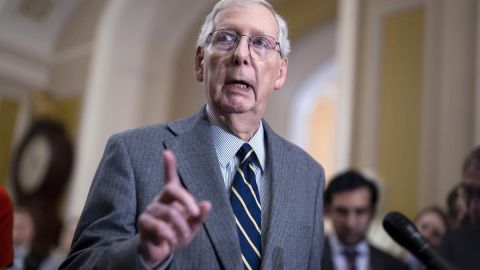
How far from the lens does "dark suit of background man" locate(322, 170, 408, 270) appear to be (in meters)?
2.83

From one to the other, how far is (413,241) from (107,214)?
627mm

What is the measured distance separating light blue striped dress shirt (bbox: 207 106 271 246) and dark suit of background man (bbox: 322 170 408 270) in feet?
4.90

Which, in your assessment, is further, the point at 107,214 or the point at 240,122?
the point at 240,122

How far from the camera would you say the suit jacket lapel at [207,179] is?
1209 millimetres

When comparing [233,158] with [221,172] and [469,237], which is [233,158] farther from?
[469,237]

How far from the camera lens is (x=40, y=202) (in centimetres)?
669

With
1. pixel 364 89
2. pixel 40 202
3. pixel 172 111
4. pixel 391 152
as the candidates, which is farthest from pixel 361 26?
pixel 40 202

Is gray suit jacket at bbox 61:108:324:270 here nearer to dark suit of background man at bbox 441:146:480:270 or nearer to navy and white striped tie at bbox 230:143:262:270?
navy and white striped tie at bbox 230:143:262:270

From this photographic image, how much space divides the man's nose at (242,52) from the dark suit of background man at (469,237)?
105cm

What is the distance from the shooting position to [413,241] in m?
1.14

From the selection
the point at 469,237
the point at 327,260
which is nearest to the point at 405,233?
the point at 469,237

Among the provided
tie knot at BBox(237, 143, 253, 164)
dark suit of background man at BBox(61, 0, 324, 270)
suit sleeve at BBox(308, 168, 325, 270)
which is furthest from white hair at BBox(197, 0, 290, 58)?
suit sleeve at BBox(308, 168, 325, 270)

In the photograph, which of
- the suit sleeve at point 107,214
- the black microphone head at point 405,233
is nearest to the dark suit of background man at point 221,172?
the suit sleeve at point 107,214

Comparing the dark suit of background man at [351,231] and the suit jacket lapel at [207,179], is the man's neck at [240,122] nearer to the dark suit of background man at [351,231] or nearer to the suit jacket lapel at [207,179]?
the suit jacket lapel at [207,179]
